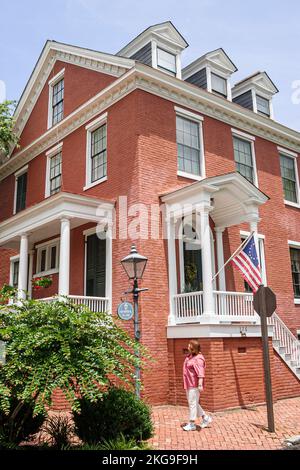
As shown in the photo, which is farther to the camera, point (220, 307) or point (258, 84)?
Result: point (258, 84)

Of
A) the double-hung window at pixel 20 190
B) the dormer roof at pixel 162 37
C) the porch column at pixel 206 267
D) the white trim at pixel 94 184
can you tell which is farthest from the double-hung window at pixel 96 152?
the double-hung window at pixel 20 190

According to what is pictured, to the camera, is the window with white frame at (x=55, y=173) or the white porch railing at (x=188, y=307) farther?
the window with white frame at (x=55, y=173)

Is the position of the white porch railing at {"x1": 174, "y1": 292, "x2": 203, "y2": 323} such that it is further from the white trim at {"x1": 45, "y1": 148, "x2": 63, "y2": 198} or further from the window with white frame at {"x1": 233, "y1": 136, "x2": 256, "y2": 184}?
→ the white trim at {"x1": 45, "y1": 148, "x2": 63, "y2": 198}

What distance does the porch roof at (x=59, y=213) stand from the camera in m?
12.4

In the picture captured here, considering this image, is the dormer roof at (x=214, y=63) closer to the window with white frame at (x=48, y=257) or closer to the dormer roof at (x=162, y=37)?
the dormer roof at (x=162, y=37)

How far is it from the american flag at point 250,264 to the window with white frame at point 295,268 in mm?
6050

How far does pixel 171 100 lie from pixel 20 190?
849 cm

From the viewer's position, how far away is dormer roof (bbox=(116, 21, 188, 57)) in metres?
15.1

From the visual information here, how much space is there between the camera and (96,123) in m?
14.8

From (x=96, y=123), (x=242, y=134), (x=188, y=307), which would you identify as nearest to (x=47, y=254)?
(x=96, y=123)

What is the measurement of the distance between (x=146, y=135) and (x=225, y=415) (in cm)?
782

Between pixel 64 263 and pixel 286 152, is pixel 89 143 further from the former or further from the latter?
pixel 286 152
